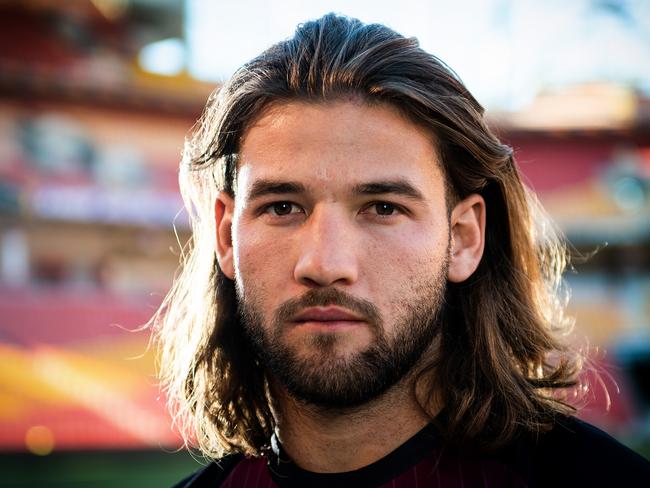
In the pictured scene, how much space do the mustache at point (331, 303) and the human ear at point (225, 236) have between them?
0.45 metres

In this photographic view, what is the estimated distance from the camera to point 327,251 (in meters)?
2.14

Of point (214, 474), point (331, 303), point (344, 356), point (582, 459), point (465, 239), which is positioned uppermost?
point (465, 239)

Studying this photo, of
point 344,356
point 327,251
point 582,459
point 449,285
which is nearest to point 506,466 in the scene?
point 582,459

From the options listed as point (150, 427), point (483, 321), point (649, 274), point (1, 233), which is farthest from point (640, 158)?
point (483, 321)

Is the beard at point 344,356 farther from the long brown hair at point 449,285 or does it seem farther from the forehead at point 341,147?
the forehead at point 341,147

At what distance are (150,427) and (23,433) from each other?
7.72 feet

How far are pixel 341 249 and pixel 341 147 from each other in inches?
11.7

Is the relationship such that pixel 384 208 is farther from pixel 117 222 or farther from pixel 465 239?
pixel 117 222

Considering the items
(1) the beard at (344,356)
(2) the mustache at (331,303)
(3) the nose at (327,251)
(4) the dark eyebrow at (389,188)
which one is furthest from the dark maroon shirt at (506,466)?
(4) the dark eyebrow at (389,188)

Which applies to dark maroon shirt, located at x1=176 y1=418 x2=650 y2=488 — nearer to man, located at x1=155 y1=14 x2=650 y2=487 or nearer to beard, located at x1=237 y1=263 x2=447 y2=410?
man, located at x1=155 y1=14 x2=650 y2=487

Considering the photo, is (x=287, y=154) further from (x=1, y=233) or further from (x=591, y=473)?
(x=1, y=233)

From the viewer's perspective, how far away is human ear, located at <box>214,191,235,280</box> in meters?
2.63

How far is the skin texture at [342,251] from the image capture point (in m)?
2.17

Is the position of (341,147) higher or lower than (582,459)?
higher
